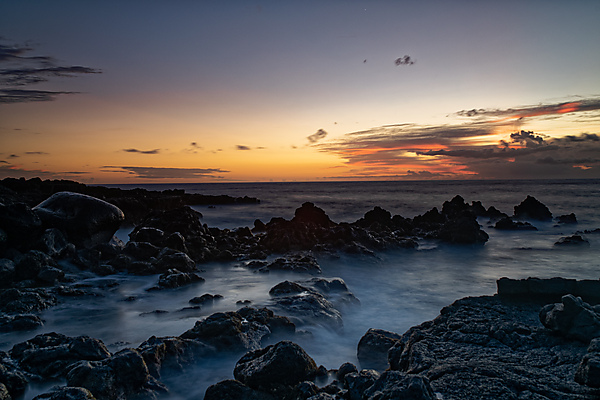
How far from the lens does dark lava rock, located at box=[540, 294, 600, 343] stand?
371 centimetres

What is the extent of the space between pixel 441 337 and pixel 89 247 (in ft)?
34.2

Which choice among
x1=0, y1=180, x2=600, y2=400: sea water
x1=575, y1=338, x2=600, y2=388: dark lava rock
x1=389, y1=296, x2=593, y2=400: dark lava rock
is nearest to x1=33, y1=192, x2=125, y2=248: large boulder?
x1=0, y1=180, x2=600, y2=400: sea water

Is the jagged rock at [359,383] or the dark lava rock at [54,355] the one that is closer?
the jagged rock at [359,383]

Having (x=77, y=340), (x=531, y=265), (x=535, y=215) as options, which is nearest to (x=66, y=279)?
(x=77, y=340)

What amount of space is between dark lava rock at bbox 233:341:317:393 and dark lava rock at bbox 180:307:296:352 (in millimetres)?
1102

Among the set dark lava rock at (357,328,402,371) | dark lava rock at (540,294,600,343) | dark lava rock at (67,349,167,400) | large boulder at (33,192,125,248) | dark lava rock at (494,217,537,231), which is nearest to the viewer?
dark lava rock at (67,349,167,400)

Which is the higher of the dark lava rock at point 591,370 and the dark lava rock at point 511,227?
the dark lava rock at point 591,370

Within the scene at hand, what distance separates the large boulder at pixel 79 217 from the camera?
10.4 metres

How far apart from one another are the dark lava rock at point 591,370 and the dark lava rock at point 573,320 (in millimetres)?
652

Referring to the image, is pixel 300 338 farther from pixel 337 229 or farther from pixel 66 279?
pixel 337 229

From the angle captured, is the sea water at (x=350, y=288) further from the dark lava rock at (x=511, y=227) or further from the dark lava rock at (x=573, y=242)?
the dark lava rock at (x=511, y=227)

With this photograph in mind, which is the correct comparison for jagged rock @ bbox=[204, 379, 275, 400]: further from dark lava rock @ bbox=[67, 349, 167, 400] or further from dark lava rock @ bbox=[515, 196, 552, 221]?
dark lava rock @ bbox=[515, 196, 552, 221]

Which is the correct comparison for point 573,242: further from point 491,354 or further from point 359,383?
point 359,383

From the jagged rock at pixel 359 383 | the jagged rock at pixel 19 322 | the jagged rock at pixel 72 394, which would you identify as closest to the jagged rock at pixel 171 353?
the jagged rock at pixel 72 394
